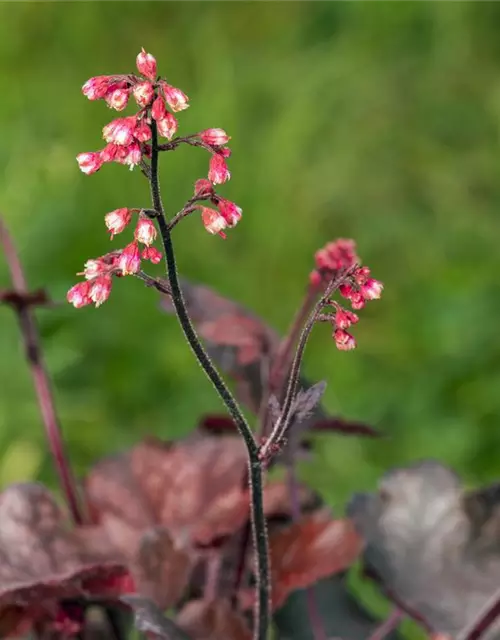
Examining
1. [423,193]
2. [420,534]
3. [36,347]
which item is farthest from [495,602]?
[423,193]

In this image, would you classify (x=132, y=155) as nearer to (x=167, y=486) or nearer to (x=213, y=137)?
(x=213, y=137)

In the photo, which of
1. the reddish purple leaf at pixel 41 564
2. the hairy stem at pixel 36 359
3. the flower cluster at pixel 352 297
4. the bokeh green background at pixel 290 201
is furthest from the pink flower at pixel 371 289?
the bokeh green background at pixel 290 201

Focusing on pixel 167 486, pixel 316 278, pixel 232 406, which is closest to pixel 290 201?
pixel 167 486

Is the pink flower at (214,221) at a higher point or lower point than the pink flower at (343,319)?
higher

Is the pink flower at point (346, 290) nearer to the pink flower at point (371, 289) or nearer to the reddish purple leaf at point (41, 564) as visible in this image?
the pink flower at point (371, 289)

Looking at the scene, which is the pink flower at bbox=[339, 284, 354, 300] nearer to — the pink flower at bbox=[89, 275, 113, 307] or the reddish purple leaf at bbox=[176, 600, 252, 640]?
the pink flower at bbox=[89, 275, 113, 307]

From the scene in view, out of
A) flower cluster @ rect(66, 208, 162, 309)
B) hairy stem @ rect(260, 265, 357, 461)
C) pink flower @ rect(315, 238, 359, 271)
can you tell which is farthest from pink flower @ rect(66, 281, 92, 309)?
pink flower @ rect(315, 238, 359, 271)
